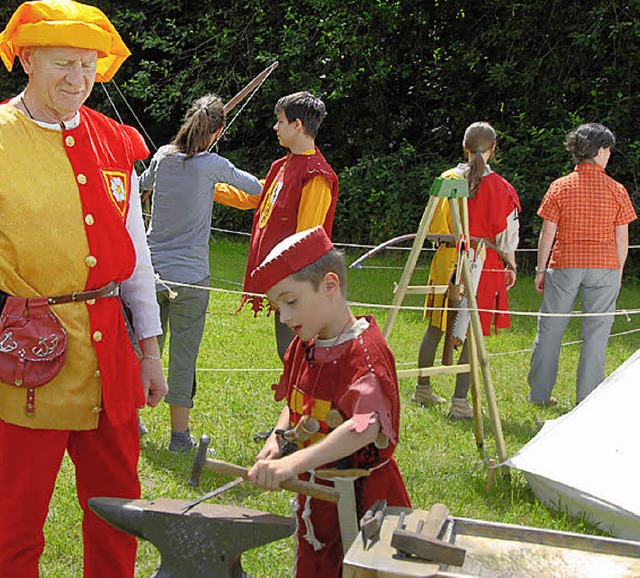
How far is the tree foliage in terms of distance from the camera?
41.0ft

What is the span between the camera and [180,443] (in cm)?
480

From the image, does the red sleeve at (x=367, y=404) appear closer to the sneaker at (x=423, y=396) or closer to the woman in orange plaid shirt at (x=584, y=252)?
the sneaker at (x=423, y=396)

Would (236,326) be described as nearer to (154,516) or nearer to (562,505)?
(562,505)

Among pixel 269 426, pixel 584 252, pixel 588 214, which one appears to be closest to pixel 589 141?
pixel 588 214

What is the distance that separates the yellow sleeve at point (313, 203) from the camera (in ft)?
15.1

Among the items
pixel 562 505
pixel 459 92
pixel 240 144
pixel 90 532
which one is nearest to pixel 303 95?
pixel 562 505

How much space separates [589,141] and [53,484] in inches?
175

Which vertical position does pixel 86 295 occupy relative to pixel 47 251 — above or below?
below

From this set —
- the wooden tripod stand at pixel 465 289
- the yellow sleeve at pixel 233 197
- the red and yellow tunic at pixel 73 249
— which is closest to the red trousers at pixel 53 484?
the red and yellow tunic at pixel 73 249

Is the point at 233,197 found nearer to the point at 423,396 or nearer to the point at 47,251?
the point at 423,396

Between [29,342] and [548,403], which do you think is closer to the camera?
[29,342]

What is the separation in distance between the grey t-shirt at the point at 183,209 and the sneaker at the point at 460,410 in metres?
1.97

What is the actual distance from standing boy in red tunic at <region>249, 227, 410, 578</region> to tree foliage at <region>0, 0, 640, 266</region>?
10.0 metres

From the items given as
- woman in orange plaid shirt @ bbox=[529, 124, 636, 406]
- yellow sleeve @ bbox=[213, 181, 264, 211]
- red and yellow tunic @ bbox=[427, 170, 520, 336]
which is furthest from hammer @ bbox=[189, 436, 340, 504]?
woman in orange plaid shirt @ bbox=[529, 124, 636, 406]
